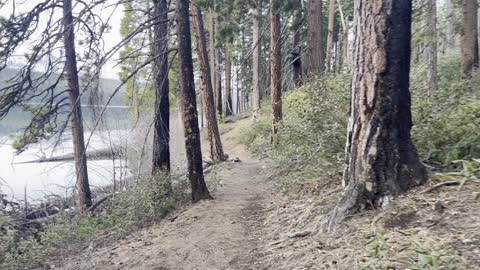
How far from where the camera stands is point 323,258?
3316mm

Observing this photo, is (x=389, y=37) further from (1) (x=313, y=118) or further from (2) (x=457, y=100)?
(1) (x=313, y=118)

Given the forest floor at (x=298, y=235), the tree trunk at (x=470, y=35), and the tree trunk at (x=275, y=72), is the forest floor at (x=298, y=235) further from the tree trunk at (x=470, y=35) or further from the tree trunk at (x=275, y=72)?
the tree trunk at (x=470, y=35)

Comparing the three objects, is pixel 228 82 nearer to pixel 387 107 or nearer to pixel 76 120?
pixel 76 120

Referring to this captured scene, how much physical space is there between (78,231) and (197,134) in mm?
2997

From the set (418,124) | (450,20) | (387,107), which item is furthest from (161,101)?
(450,20)

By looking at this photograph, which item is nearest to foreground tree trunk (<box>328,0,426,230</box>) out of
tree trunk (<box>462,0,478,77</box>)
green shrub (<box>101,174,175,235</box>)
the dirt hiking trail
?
the dirt hiking trail

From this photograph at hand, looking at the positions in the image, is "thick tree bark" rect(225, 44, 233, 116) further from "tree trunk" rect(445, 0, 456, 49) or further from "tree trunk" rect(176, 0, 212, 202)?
"tree trunk" rect(176, 0, 212, 202)

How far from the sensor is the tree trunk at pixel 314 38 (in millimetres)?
10258

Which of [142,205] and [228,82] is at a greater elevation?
[228,82]

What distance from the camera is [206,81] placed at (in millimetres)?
11008

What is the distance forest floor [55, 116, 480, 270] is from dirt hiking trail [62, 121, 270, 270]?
0.01 m

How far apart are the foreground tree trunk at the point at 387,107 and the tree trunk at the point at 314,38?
6.63m

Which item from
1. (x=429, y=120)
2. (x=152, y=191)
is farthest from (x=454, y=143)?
(x=152, y=191)

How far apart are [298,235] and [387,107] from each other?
1671 mm
